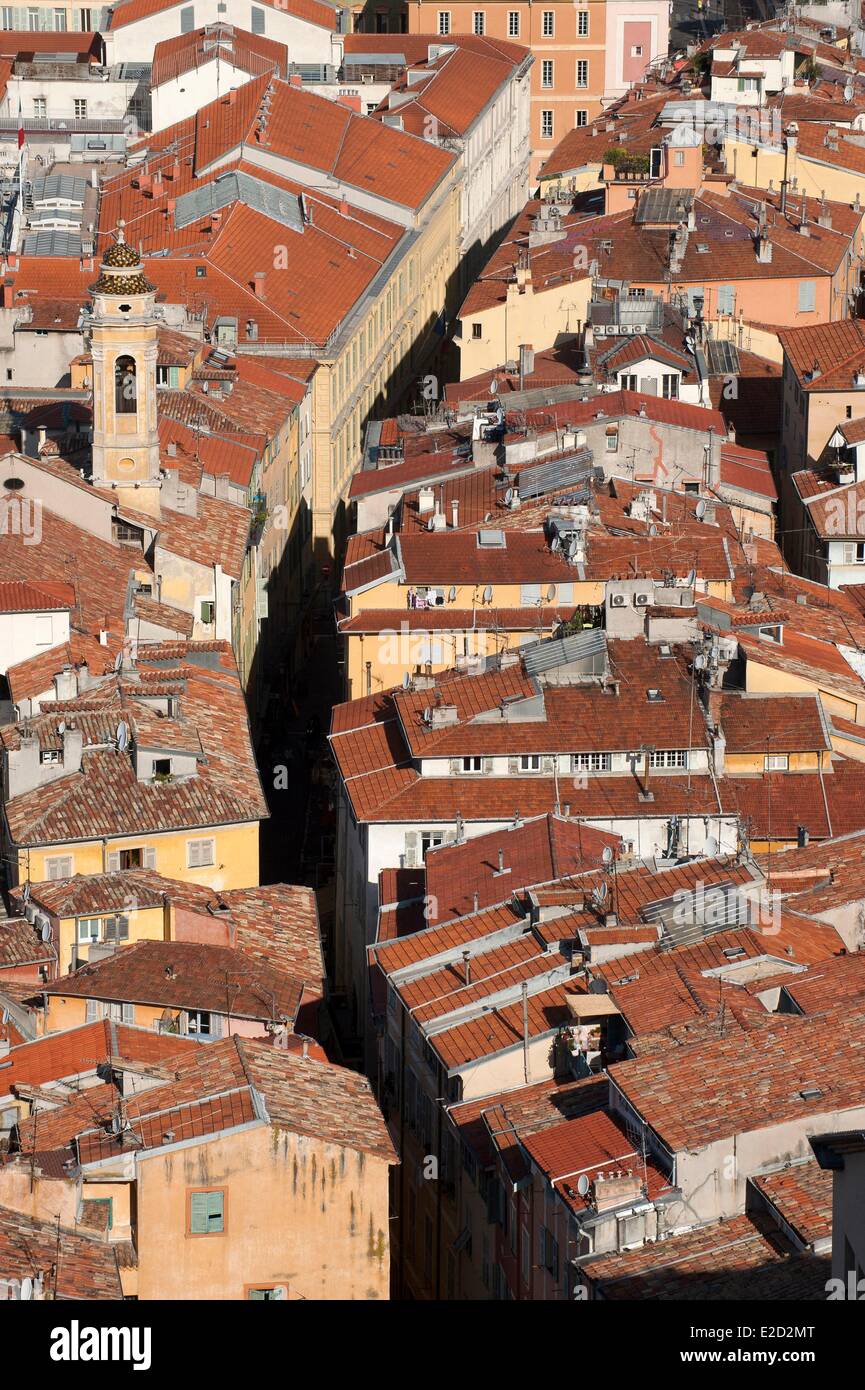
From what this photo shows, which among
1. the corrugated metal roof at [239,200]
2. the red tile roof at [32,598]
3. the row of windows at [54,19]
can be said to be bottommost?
the red tile roof at [32,598]

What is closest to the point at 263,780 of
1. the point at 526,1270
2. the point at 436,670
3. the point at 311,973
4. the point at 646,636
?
the point at 436,670

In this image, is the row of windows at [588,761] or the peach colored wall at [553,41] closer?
the row of windows at [588,761]

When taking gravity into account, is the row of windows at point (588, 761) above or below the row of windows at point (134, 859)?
above

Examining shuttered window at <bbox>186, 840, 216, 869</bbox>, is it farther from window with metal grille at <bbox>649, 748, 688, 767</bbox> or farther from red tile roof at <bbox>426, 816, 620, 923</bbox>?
window with metal grille at <bbox>649, 748, 688, 767</bbox>

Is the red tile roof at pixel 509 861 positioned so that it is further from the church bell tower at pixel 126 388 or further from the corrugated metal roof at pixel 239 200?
the corrugated metal roof at pixel 239 200

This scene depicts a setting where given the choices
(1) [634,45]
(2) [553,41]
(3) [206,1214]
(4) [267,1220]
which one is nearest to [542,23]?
(2) [553,41]

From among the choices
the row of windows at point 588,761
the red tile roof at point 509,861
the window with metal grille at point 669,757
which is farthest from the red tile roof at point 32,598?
the window with metal grille at point 669,757

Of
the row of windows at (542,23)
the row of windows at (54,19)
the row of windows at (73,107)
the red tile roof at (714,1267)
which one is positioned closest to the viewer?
the red tile roof at (714,1267)

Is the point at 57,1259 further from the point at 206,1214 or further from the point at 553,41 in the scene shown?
the point at 553,41
